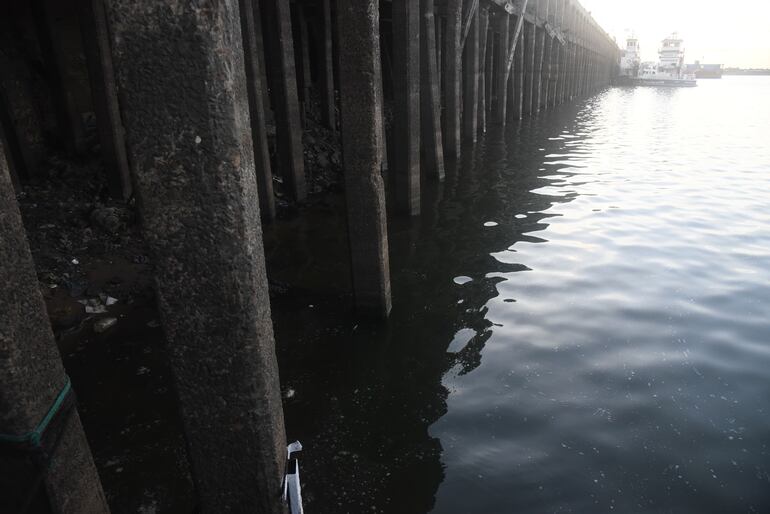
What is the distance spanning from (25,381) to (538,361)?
11.9 ft

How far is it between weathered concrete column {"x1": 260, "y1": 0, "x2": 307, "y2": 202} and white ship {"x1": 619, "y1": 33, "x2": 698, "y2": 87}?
2929 inches

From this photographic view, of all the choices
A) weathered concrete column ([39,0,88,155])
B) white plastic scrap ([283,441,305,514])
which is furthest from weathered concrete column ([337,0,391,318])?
weathered concrete column ([39,0,88,155])

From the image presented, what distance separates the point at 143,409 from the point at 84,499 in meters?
1.64

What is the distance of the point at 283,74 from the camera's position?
773 cm

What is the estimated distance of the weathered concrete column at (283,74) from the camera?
7.60 meters

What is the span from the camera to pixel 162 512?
2.92m

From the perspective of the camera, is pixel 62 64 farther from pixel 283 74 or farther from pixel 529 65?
pixel 529 65

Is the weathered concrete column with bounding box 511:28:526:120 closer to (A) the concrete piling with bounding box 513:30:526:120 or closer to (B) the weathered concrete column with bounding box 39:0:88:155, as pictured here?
(A) the concrete piling with bounding box 513:30:526:120

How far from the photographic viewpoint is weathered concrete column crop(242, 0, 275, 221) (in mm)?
6469

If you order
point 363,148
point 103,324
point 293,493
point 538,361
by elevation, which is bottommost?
point 538,361

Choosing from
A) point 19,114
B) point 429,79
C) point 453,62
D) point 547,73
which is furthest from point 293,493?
point 547,73

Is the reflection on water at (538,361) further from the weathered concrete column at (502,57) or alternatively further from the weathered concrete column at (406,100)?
the weathered concrete column at (502,57)

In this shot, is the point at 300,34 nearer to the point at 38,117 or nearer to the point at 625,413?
the point at 38,117

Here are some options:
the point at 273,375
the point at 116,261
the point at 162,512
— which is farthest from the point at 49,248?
the point at 273,375
